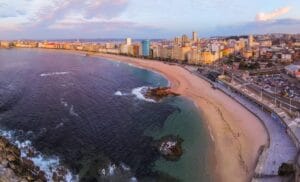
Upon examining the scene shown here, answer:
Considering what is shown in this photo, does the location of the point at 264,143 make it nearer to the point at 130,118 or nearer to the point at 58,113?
the point at 130,118

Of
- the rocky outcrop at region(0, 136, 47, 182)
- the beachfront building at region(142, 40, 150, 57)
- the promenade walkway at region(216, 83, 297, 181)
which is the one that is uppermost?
the beachfront building at region(142, 40, 150, 57)

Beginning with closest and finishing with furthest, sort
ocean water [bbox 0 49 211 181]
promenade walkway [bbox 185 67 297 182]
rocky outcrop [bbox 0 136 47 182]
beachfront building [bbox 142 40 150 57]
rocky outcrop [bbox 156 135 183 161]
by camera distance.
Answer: rocky outcrop [bbox 0 136 47 182] < promenade walkway [bbox 185 67 297 182] < ocean water [bbox 0 49 211 181] < rocky outcrop [bbox 156 135 183 161] < beachfront building [bbox 142 40 150 57]

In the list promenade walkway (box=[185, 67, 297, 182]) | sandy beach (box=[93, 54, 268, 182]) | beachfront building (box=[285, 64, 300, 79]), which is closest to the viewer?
promenade walkway (box=[185, 67, 297, 182])

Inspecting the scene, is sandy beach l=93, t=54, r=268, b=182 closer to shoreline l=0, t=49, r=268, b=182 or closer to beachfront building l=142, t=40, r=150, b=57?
shoreline l=0, t=49, r=268, b=182

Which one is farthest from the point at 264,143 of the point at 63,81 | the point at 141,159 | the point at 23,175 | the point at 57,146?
the point at 63,81

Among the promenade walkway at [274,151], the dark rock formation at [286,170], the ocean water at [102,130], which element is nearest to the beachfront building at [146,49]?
the ocean water at [102,130]

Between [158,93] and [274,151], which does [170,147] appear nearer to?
[274,151]

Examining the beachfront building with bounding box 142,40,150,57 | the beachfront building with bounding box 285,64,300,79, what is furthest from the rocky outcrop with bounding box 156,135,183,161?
the beachfront building with bounding box 142,40,150,57
